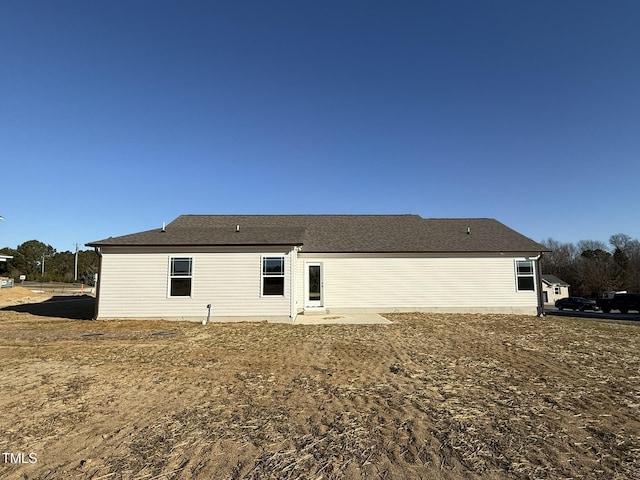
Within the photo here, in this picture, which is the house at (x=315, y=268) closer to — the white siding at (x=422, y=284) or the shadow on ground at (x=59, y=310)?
the white siding at (x=422, y=284)

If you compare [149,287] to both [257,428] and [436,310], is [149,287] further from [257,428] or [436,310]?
[436,310]

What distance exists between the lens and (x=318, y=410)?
475 centimetres

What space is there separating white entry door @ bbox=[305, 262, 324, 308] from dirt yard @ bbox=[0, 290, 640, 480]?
275 inches

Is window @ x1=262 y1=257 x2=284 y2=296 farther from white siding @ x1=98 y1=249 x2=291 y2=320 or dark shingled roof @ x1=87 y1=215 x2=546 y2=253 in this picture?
A: dark shingled roof @ x1=87 y1=215 x2=546 y2=253

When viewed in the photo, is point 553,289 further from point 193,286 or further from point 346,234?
point 193,286

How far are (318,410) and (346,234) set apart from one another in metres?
14.4

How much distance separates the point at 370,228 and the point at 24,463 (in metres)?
17.8

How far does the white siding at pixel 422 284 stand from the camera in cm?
1659

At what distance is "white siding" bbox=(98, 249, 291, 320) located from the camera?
13.7m

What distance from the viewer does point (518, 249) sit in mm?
16703

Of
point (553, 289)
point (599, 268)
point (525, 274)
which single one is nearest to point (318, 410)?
point (525, 274)

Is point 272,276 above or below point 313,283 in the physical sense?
above

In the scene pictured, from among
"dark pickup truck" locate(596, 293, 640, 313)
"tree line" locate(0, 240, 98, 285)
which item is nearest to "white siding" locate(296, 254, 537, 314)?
"dark pickup truck" locate(596, 293, 640, 313)

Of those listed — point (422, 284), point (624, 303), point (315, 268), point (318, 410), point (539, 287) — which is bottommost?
point (624, 303)
